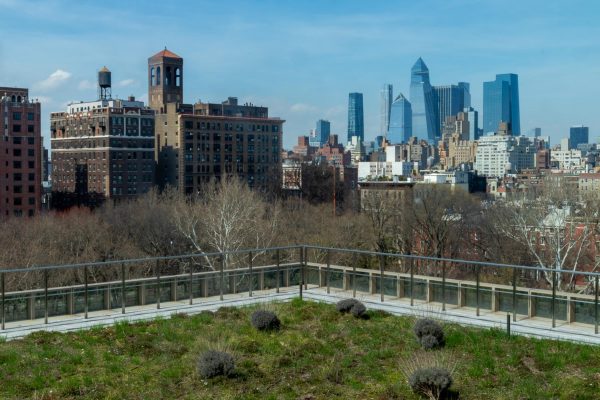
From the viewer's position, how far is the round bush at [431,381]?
10.8 m

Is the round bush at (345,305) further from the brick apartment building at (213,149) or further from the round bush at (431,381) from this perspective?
the brick apartment building at (213,149)

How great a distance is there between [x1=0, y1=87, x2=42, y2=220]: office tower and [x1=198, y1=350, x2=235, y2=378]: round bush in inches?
2970

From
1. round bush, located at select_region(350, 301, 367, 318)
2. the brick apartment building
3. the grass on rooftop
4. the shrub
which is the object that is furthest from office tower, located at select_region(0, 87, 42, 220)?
the shrub

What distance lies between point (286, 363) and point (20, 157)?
78.9 m

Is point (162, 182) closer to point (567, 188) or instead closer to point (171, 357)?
point (567, 188)

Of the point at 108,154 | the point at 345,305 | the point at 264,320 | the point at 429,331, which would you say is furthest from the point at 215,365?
the point at 108,154

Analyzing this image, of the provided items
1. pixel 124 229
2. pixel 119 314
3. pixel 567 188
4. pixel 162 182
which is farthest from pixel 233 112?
pixel 119 314

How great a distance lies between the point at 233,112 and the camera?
120 metres

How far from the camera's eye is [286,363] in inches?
496

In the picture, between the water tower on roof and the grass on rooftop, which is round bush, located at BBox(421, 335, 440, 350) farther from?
the water tower on roof

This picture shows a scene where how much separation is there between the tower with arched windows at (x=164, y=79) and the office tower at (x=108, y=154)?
69.3 feet

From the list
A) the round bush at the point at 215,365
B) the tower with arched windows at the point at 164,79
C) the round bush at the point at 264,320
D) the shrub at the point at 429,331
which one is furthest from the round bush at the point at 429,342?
the tower with arched windows at the point at 164,79

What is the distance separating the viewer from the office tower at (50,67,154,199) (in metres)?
96.8

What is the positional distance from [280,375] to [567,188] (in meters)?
41.2
